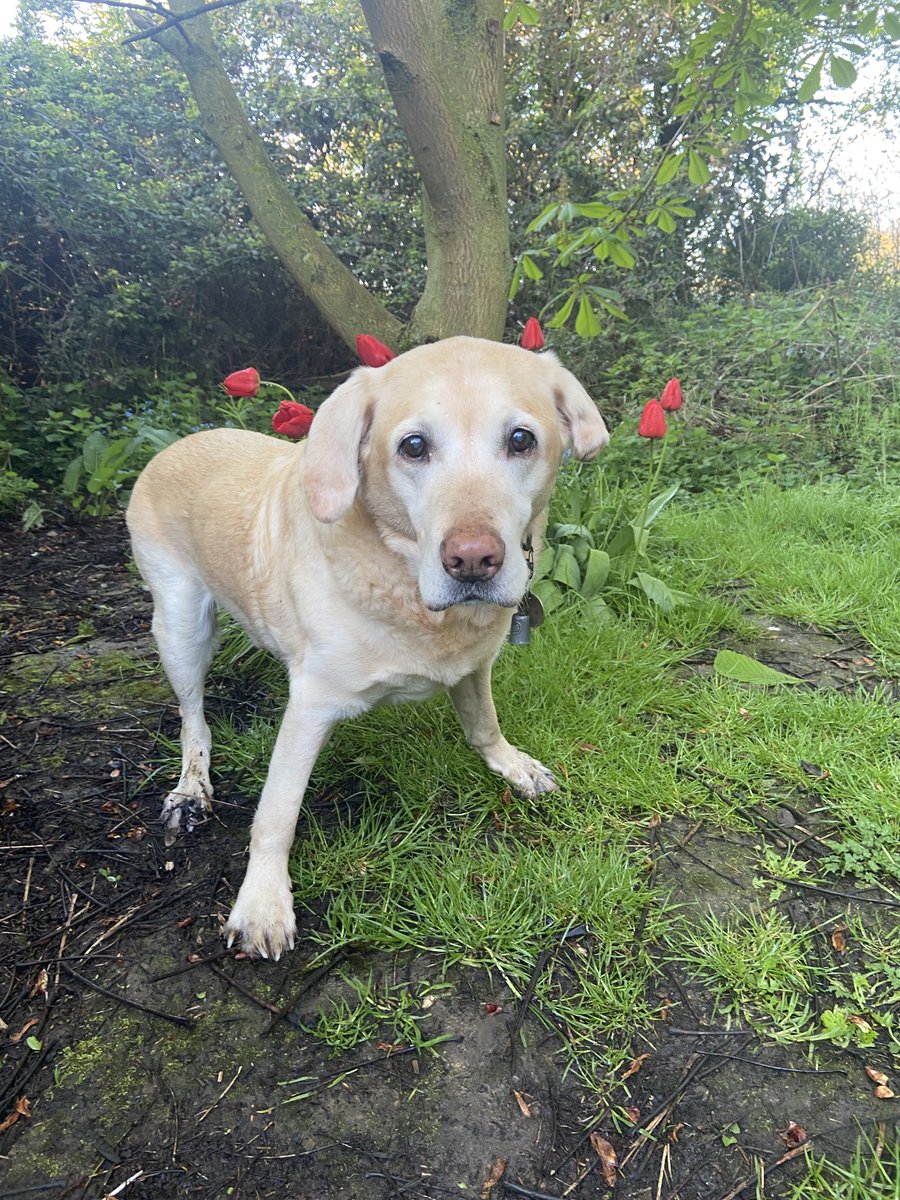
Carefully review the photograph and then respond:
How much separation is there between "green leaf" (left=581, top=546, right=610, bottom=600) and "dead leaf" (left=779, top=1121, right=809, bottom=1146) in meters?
2.27

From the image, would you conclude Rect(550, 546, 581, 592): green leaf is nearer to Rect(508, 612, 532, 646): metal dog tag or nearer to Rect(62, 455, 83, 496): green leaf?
Rect(508, 612, 532, 646): metal dog tag

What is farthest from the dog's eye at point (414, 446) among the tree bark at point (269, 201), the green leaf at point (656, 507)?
the tree bark at point (269, 201)

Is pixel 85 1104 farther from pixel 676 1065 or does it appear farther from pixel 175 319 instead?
A: pixel 175 319

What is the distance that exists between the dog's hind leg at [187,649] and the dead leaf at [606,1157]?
158 centimetres

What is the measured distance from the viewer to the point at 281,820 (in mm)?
1983

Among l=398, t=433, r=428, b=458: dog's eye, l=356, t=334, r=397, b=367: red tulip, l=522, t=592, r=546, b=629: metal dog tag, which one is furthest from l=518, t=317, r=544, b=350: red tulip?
l=398, t=433, r=428, b=458: dog's eye

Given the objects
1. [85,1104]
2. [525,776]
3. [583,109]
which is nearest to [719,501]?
[525,776]

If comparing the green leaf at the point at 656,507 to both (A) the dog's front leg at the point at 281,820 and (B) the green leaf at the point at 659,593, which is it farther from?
(A) the dog's front leg at the point at 281,820

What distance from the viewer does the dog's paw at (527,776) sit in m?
2.40

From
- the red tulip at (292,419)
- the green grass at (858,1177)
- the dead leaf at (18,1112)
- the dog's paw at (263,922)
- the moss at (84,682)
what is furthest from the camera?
the moss at (84,682)

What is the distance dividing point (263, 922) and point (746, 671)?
85.8 inches

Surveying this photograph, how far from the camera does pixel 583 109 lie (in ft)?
25.5

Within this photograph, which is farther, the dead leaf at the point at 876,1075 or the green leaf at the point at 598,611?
the green leaf at the point at 598,611

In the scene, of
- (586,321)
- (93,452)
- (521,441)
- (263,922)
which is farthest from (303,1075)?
(93,452)
